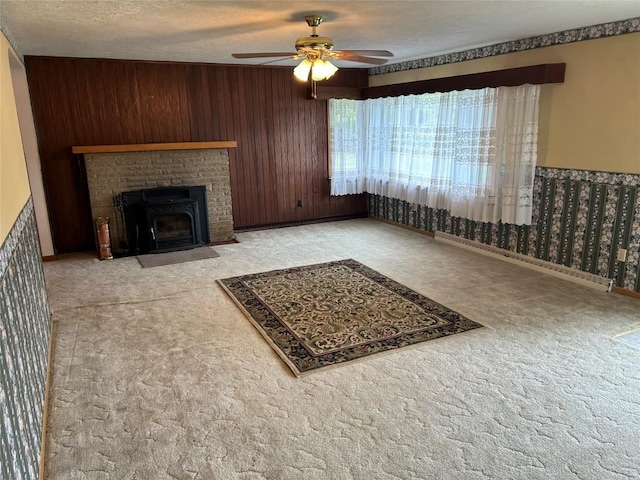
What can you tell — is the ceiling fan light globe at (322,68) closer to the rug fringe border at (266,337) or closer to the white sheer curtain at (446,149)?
the rug fringe border at (266,337)

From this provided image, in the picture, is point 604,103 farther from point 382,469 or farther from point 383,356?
point 382,469

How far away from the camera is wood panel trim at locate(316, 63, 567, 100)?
4.31 m

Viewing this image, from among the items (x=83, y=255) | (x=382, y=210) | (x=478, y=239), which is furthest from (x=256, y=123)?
(x=478, y=239)

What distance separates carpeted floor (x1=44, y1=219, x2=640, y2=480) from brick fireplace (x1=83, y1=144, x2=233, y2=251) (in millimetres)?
1674

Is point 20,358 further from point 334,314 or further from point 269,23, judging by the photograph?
point 269,23

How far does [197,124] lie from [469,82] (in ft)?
11.3

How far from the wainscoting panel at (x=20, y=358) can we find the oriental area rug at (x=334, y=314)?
1.41 m

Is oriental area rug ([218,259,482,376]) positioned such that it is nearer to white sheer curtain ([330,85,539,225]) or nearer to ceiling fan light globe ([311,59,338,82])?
white sheer curtain ([330,85,539,225])

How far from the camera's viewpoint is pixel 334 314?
12.3 feet

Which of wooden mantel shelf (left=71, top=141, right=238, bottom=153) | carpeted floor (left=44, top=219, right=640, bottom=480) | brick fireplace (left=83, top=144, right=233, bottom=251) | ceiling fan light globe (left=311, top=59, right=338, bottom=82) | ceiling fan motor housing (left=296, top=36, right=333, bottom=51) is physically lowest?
carpeted floor (left=44, top=219, right=640, bottom=480)

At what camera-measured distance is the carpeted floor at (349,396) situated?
2.15 metres

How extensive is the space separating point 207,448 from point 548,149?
4073mm

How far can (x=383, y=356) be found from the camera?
3.10 metres

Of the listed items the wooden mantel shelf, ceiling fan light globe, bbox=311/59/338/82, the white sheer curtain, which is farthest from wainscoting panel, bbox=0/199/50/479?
the white sheer curtain
